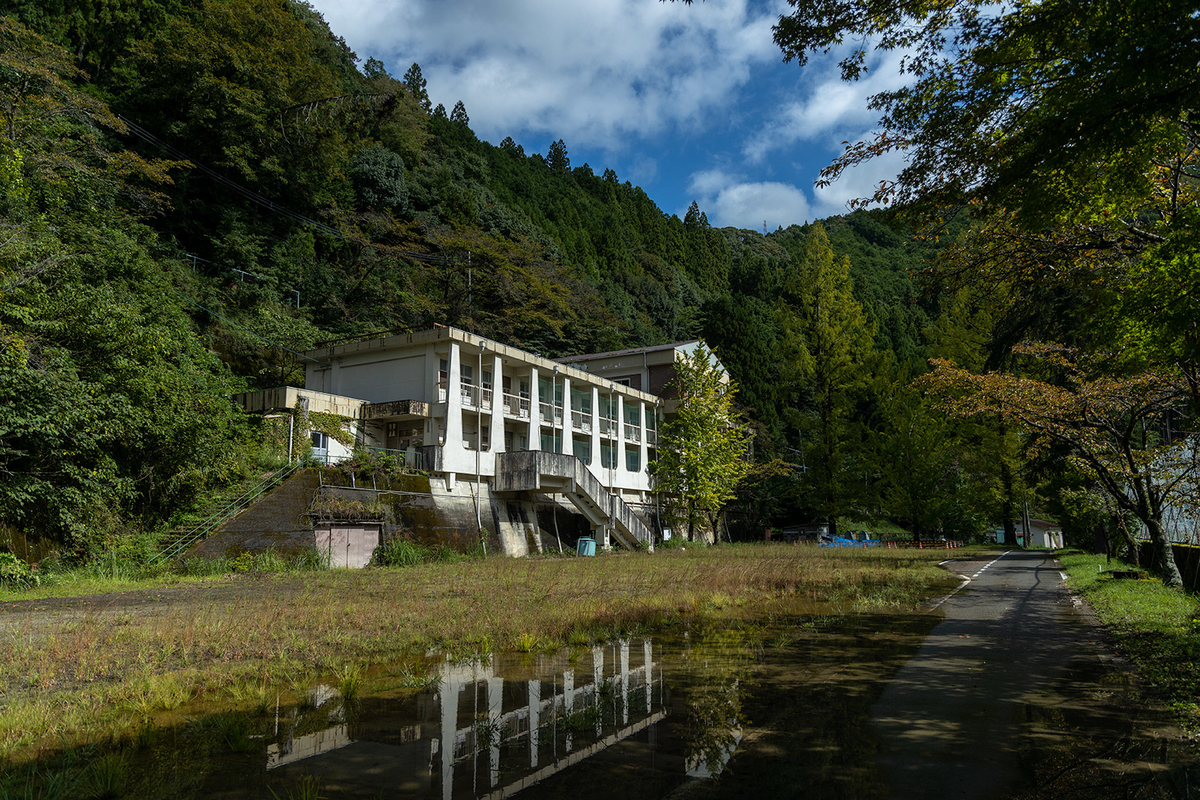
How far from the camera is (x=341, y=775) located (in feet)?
14.1

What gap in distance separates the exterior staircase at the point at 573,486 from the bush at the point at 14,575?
16184mm

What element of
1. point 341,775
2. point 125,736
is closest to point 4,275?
point 125,736

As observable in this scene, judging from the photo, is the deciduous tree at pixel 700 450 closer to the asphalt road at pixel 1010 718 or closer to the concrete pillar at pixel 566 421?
the concrete pillar at pixel 566 421

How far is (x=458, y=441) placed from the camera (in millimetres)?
26812

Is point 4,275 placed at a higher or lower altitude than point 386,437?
higher

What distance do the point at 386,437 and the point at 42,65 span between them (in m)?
16.7

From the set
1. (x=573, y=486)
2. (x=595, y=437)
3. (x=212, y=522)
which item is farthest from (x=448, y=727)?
(x=595, y=437)

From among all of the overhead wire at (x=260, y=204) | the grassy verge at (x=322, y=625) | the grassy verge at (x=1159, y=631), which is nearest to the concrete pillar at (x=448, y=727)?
the grassy verge at (x=322, y=625)

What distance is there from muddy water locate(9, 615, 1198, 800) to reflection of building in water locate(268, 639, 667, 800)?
0.02 m

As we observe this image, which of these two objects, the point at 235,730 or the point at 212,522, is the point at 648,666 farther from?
the point at 212,522

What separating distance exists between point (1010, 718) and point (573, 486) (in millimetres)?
24468

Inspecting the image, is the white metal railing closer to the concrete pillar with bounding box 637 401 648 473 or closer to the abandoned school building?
the abandoned school building

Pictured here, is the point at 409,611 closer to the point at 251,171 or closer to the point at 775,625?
the point at 775,625

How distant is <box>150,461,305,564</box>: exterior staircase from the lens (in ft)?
53.8
